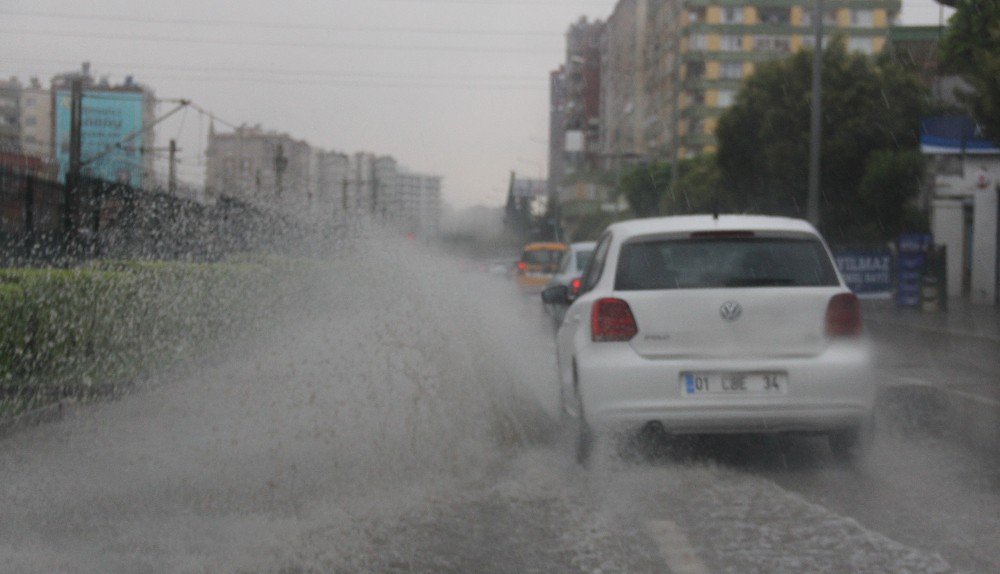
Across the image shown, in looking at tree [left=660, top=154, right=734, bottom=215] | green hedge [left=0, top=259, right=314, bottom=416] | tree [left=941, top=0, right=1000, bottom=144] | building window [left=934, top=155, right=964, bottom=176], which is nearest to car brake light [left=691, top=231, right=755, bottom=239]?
green hedge [left=0, top=259, right=314, bottom=416]

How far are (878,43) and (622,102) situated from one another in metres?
26.6

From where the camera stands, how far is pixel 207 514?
594 centimetres

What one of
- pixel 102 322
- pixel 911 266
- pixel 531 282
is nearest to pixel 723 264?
pixel 102 322

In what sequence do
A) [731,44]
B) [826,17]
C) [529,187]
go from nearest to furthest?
1. [826,17]
2. [731,44]
3. [529,187]

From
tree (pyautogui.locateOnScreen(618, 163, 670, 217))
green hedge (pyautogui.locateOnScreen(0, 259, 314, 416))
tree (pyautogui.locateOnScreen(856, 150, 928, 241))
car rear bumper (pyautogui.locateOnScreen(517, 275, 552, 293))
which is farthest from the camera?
tree (pyautogui.locateOnScreen(618, 163, 670, 217))

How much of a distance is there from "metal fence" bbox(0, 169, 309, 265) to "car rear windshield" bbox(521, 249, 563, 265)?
864 cm

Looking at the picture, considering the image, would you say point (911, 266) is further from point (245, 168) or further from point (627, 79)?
point (245, 168)

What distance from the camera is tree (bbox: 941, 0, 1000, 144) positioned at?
17672 mm

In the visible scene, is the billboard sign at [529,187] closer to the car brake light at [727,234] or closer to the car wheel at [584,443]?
the car brake light at [727,234]

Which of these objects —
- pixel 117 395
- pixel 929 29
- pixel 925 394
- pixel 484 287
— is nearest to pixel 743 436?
pixel 925 394

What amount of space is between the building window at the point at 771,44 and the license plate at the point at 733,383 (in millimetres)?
87913

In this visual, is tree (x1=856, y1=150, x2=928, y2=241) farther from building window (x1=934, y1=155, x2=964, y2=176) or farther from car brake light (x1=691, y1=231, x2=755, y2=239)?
car brake light (x1=691, y1=231, x2=755, y2=239)

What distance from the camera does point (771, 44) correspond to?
91.9m

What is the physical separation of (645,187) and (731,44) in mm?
15893
